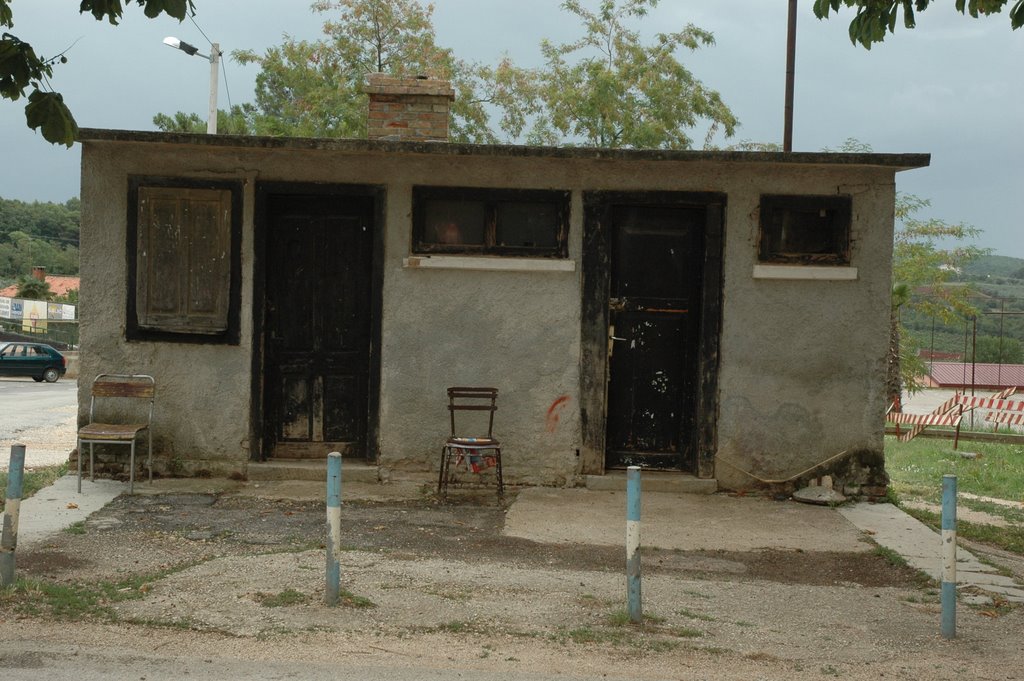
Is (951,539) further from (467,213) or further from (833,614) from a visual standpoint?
(467,213)

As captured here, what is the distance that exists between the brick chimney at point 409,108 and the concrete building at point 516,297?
100 cm

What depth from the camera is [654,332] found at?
32.3ft

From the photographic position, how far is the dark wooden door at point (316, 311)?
9.85m

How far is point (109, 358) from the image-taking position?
9531 mm

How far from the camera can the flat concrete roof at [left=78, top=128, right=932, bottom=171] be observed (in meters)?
9.09

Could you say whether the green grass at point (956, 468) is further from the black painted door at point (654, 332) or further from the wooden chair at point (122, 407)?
the wooden chair at point (122, 407)

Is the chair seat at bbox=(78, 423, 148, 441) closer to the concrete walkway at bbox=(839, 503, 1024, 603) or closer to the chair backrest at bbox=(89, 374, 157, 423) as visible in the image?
the chair backrest at bbox=(89, 374, 157, 423)

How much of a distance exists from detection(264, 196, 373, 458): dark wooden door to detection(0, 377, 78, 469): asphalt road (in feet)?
12.5

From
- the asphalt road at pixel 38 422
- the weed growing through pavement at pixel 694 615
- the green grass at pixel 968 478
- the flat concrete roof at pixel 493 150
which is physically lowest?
the asphalt road at pixel 38 422

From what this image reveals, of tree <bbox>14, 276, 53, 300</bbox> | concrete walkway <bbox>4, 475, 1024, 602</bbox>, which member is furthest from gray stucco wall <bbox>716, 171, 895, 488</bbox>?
tree <bbox>14, 276, 53, 300</bbox>

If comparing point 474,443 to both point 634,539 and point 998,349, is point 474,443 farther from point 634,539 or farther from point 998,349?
point 998,349

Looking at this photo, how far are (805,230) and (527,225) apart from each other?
253 cm

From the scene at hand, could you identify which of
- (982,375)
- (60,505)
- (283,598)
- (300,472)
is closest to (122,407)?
(60,505)

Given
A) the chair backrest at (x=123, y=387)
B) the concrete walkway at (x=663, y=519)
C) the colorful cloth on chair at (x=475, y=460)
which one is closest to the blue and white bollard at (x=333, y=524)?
the concrete walkway at (x=663, y=519)
